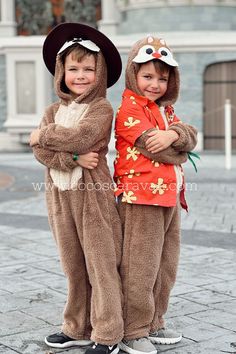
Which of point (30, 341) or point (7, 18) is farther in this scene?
point (7, 18)

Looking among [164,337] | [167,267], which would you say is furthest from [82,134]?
[164,337]

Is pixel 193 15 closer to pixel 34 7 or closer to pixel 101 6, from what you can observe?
pixel 101 6

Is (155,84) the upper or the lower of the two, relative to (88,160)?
upper

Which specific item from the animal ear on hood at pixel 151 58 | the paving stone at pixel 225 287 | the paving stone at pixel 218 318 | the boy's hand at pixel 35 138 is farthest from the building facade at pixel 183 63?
the boy's hand at pixel 35 138

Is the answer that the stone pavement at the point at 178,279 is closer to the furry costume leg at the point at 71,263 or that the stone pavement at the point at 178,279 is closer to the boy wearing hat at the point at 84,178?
the furry costume leg at the point at 71,263

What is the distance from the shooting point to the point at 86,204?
3410 mm

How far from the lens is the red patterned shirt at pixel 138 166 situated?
3426 millimetres

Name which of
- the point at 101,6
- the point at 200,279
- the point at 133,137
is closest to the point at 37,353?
the point at 133,137

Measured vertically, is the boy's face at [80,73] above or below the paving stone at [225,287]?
above

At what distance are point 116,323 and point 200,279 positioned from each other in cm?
180

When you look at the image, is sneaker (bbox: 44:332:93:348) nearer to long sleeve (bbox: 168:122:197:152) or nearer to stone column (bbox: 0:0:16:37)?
long sleeve (bbox: 168:122:197:152)

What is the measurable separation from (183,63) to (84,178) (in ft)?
44.8

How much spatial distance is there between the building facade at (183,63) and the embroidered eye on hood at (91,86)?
12.9 m

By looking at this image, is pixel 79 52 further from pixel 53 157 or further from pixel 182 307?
pixel 182 307
